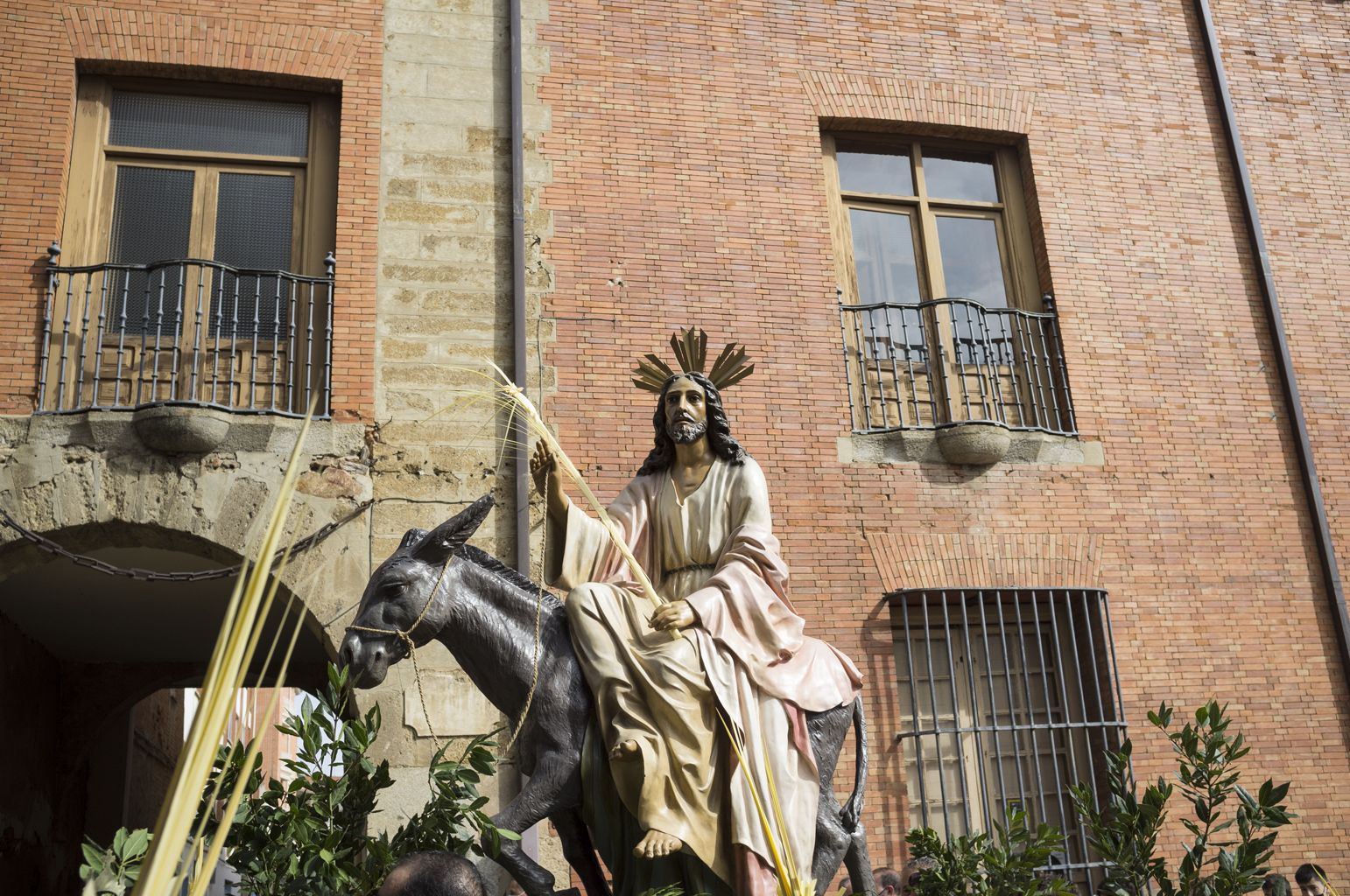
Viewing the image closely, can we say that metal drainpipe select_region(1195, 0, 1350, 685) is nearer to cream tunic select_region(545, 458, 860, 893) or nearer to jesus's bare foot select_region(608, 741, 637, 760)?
cream tunic select_region(545, 458, 860, 893)

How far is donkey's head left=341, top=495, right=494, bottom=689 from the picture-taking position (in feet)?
13.2

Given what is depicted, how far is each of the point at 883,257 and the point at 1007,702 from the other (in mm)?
3529

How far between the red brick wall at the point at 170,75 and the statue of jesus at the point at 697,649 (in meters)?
3.80

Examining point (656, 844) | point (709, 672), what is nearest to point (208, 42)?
point (709, 672)

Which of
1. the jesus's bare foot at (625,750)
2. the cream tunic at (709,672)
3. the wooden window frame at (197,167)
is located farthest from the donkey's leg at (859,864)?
the wooden window frame at (197,167)

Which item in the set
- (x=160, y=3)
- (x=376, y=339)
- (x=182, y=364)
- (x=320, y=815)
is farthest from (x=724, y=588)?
(x=160, y=3)

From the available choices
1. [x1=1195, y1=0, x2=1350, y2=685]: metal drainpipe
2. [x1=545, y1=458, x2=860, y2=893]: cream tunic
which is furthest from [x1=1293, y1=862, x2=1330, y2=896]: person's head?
[x1=545, y1=458, x2=860, y2=893]: cream tunic

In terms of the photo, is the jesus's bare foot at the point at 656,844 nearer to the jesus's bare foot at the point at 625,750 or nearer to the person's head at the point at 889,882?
the jesus's bare foot at the point at 625,750

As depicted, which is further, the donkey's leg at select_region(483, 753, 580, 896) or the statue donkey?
the statue donkey

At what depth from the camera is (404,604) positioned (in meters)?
4.05

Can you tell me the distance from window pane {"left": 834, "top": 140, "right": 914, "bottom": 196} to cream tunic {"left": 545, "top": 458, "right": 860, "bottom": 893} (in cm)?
566

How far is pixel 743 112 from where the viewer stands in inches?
363

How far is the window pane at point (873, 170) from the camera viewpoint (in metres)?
9.70

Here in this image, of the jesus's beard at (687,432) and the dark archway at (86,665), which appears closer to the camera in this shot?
the jesus's beard at (687,432)
